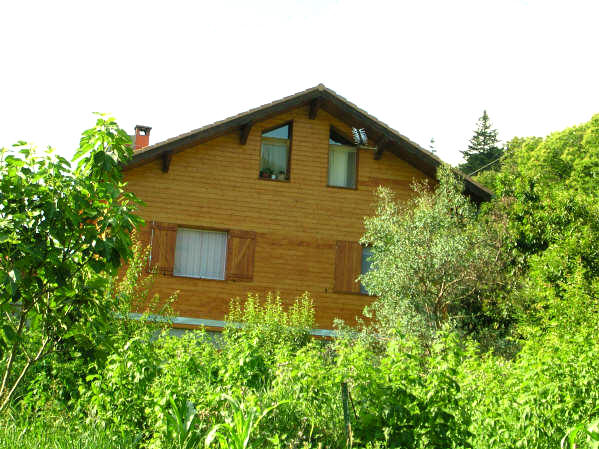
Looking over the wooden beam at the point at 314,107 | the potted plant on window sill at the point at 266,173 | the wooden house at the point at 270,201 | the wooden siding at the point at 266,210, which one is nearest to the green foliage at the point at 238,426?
the wooden house at the point at 270,201

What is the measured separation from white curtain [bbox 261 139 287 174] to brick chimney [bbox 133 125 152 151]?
201 inches

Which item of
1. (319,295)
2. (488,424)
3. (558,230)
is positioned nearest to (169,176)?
(319,295)

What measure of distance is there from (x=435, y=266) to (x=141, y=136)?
11.5m

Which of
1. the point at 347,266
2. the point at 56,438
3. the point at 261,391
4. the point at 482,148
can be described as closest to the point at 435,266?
the point at 347,266

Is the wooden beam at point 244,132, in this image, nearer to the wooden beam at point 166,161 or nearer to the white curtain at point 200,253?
the wooden beam at point 166,161

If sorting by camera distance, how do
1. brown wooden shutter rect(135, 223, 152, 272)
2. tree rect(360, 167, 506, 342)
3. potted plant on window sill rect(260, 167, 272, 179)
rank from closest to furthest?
tree rect(360, 167, 506, 342) → brown wooden shutter rect(135, 223, 152, 272) → potted plant on window sill rect(260, 167, 272, 179)

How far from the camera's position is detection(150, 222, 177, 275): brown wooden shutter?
662 inches

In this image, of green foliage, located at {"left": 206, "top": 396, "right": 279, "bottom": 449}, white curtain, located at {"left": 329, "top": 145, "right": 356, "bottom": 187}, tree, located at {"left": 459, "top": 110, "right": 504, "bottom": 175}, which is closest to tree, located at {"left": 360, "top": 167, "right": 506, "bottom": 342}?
white curtain, located at {"left": 329, "top": 145, "right": 356, "bottom": 187}

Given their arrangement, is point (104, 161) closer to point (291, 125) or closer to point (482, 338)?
point (482, 338)

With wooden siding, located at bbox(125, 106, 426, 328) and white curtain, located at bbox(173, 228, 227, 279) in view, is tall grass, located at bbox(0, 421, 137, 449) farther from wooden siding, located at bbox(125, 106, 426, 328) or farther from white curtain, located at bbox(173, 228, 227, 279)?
white curtain, located at bbox(173, 228, 227, 279)

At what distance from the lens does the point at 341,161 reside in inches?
734

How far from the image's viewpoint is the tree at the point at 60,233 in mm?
5945

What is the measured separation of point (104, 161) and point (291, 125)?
12.0 meters

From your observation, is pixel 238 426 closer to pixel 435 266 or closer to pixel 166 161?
pixel 435 266
